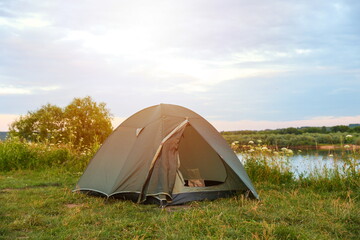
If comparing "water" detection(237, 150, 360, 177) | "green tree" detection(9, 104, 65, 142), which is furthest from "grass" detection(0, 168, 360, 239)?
"green tree" detection(9, 104, 65, 142)

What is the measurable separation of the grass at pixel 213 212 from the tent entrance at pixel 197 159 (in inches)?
38.0

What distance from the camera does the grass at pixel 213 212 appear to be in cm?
396

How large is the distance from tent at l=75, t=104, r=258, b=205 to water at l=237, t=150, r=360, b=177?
164cm

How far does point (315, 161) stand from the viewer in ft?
24.8

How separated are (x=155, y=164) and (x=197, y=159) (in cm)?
194

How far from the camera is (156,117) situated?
21.0ft

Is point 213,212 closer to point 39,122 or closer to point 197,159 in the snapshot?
point 197,159

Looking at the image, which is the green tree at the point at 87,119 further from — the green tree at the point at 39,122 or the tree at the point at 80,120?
the green tree at the point at 39,122

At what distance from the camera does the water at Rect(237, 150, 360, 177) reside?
723 centimetres

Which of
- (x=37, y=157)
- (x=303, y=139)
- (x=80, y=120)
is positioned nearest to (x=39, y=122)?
(x=80, y=120)

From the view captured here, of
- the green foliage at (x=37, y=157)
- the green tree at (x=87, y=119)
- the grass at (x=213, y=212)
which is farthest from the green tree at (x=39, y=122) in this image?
the grass at (x=213, y=212)

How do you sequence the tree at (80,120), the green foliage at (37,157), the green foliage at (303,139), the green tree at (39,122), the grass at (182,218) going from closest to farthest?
the grass at (182,218) < the green foliage at (303,139) < the green foliage at (37,157) < the tree at (80,120) < the green tree at (39,122)

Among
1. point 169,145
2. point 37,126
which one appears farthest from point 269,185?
point 37,126

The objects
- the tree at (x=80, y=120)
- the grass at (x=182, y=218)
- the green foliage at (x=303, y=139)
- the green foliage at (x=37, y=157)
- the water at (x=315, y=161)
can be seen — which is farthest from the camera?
the tree at (x=80, y=120)
